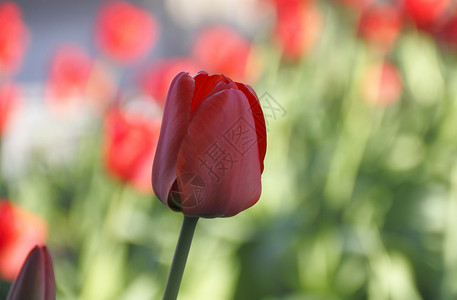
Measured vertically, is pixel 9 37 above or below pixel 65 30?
below

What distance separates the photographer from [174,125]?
0.16 metres

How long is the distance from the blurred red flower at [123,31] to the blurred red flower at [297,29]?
9.8 inches

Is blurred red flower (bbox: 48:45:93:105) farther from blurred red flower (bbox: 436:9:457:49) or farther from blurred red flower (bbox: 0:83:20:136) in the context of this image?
blurred red flower (bbox: 436:9:457:49)

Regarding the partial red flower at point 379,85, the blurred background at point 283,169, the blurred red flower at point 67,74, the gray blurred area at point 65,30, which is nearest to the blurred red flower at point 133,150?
the blurred background at point 283,169

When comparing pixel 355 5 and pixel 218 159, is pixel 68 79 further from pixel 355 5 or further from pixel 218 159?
pixel 218 159

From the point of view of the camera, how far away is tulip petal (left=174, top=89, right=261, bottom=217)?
150mm

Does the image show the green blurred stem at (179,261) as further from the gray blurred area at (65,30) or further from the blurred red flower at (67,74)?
the gray blurred area at (65,30)

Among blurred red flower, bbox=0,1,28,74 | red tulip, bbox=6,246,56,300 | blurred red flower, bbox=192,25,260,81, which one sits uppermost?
blurred red flower, bbox=192,25,260,81

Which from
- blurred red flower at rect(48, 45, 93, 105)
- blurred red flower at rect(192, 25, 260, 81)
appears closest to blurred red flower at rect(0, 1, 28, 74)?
blurred red flower at rect(48, 45, 93, 105)

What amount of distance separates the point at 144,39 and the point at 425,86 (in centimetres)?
59

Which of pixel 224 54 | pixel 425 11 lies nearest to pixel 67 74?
pixel 224 54

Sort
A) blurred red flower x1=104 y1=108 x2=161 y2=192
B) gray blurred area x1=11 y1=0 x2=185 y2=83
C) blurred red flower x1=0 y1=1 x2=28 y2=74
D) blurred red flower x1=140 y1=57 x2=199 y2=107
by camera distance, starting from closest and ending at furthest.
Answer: blurred red flower x1=104 y1=108 x2=161 y2=192 → blurred red flower x1=0 y1=1 x2=28 y2=74 → blurred red flower x1=140 y1=57 x2=199 y2=107 → gray blurred area x1=11 y1=0 x2=185 y2=83

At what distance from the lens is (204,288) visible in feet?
2.01

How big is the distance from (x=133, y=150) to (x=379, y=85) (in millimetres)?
518
